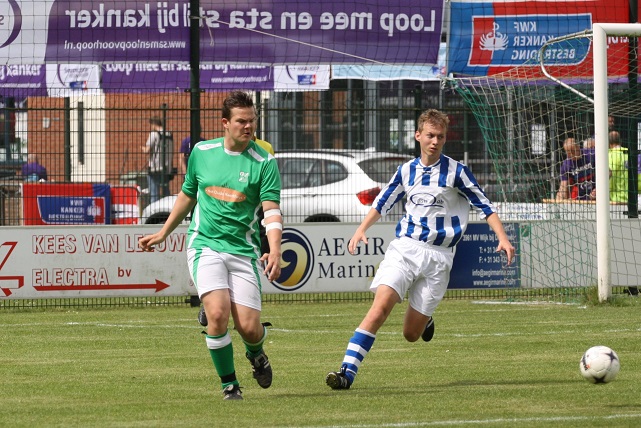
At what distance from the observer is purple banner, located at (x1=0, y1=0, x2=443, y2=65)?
1572 cm

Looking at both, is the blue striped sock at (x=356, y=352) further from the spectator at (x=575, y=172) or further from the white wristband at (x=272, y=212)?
the spectator at (x=575, y=172)

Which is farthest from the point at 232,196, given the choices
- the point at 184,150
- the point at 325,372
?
the point at 184,150

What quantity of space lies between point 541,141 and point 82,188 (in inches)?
233

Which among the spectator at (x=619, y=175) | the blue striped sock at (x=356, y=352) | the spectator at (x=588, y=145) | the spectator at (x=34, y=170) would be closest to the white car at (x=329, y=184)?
the spectator at (x=34, y=170)

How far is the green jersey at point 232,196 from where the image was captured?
8141 millimetres

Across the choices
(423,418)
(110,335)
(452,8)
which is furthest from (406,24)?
(423,418)

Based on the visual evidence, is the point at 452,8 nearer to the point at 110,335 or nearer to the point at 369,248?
the point at 369,248

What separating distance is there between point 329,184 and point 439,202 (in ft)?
29.3

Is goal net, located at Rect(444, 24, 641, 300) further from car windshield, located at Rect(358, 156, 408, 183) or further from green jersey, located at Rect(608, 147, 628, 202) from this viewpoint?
car windshield, located at Rect(358, 156, 408, 183)

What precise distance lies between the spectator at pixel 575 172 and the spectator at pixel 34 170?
661cm

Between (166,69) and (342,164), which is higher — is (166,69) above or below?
above

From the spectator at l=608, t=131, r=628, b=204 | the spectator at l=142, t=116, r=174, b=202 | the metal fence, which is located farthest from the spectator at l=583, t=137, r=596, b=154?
the spectator at l=142, t=116, r=174, b=202

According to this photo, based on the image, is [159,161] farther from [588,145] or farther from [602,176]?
[602,176]

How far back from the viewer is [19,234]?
15.3m
